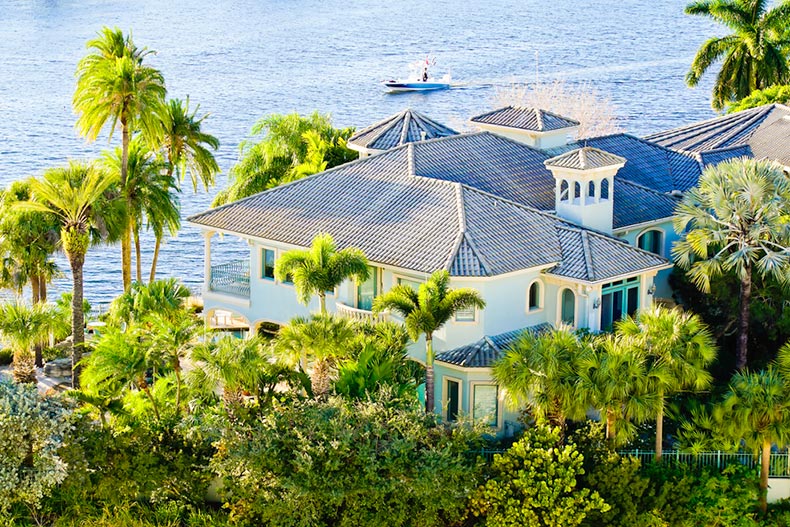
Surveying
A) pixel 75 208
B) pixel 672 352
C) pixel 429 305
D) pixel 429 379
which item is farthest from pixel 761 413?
pixel 75 208

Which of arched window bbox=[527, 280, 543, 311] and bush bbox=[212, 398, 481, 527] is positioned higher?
arched window bbox=[527, 280, 543, 311]

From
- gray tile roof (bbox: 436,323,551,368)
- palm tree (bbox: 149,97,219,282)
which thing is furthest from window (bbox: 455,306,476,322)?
palm tree (bbox: 149,97,219,282)

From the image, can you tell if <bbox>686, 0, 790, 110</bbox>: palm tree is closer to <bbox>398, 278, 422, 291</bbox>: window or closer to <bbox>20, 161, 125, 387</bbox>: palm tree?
<bbox>398, 278, 422, 291</bbox>: window

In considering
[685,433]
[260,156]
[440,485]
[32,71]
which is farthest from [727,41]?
[32,71]

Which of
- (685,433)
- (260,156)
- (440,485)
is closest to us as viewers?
(440,485)

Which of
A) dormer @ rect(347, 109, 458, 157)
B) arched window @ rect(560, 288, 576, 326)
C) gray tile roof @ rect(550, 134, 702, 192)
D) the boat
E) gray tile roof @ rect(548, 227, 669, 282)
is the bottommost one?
the boat

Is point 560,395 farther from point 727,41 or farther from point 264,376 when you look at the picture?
point 727,41
